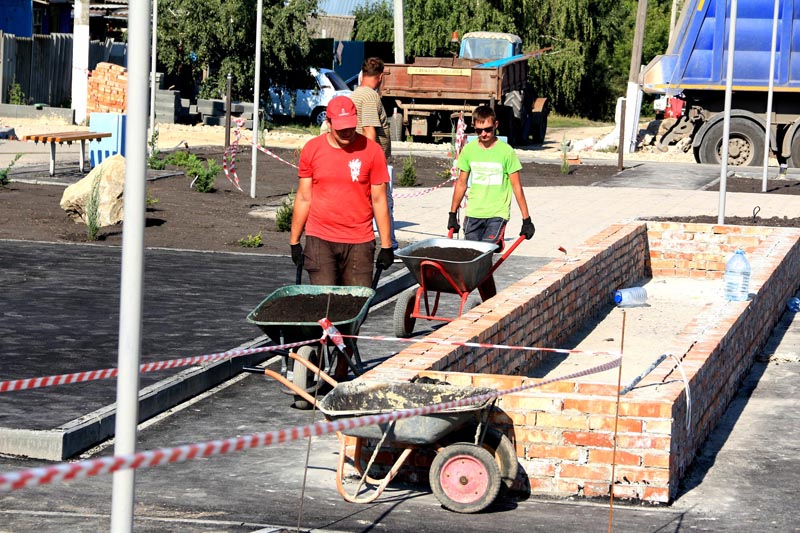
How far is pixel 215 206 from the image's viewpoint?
63.5 feet

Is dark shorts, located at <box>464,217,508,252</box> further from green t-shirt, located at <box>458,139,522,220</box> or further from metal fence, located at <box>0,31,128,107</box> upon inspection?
metal fence, located at <box>0,31,128,107</box>

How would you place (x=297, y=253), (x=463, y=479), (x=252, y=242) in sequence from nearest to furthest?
(x=463, y=479)
(x=297, y=253)
(x=252, y=242)

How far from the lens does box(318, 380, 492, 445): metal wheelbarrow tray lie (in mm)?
6410

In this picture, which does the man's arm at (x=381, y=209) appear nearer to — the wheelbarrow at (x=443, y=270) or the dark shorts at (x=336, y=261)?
the dark shorts at (x=336, y=261)

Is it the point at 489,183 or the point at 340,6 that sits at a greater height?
the point at 340,6

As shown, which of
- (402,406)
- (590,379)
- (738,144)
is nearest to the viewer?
→ (402,406)

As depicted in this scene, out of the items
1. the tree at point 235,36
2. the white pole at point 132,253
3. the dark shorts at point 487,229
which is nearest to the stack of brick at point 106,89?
the tree at point 235,36

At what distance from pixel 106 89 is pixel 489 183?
90.9 ft

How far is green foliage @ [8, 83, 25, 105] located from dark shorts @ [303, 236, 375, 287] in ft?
101

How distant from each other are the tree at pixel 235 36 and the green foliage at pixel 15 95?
13.1 feet

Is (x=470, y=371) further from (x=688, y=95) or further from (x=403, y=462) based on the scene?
(x=688, y=95)

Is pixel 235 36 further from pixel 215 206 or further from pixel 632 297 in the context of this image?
pixel 632 297

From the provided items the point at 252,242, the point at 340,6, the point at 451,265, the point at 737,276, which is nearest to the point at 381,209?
the point at 451,265

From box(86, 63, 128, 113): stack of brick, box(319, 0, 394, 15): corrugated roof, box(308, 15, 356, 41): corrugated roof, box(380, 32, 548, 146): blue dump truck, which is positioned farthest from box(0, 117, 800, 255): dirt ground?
box(319, 0, 394, 15): corrugated roof
